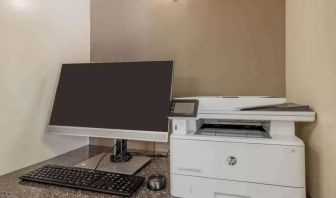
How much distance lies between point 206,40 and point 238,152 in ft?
2.67

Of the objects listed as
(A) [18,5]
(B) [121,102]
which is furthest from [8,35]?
(B) [121,102]

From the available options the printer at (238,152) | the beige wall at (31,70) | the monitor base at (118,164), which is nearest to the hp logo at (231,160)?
the printer at (238,152)

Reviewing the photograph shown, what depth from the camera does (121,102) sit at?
1.19m

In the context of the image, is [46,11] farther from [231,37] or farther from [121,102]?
[231,37]

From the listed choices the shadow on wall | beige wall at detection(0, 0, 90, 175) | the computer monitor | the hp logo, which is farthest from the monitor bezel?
the shadow on wall

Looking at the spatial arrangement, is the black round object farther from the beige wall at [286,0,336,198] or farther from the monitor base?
the beige wall at [286,0,336,198]

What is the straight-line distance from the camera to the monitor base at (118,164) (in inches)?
45.5

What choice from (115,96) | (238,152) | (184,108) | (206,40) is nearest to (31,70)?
(115,96)

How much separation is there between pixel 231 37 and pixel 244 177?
0.86 meters

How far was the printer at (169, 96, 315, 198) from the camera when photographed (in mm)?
744

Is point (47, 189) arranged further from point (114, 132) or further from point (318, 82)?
point (318, 82)

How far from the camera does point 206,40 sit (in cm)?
140

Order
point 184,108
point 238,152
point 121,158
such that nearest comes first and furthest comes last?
point 238,152 → point 184,108 → point 121,158

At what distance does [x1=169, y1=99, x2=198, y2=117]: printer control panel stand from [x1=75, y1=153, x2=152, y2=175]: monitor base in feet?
1.39
